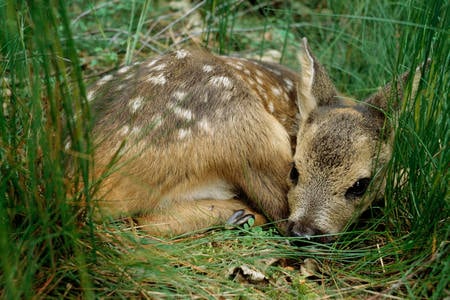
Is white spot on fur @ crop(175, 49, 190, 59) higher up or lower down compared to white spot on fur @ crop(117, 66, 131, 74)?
higher up

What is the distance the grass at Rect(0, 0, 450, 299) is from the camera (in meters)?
2.24

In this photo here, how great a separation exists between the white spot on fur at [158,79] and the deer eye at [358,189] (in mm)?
1223

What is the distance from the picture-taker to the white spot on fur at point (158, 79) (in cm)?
341

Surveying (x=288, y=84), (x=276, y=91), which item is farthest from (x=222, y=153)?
(x=288, y=84)

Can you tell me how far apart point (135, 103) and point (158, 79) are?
24 cm

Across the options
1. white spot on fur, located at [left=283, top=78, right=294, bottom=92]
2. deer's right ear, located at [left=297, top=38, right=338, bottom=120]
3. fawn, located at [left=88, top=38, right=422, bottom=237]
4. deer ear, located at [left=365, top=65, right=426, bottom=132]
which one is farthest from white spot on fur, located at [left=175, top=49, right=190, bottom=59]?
deer ear, located at [left=365, top=65, right=426, bottom=132]

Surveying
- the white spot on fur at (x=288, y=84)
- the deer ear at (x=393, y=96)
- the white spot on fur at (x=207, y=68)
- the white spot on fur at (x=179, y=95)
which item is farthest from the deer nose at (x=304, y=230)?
the white spot on fur at (x=288, y=84)

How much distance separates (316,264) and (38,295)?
1415 mm

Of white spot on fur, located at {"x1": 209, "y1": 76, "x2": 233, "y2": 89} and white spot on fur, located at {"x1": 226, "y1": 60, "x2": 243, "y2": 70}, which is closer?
white spot on fur, located at {"x1": 209, "y1": 76, "x2": 233, "y2": 89}

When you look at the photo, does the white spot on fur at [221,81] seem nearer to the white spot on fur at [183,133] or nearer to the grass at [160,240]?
the white spot on fur at [183,133]

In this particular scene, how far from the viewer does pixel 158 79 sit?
3430 mm

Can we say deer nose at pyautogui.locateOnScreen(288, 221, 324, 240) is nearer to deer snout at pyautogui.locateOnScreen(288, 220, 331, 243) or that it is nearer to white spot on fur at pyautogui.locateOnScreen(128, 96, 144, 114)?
deer snout at pyautogui.locateOnScreen(288, 220, 331, 243)

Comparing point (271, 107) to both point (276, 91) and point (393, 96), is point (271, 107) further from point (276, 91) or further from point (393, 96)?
point (393, 96)

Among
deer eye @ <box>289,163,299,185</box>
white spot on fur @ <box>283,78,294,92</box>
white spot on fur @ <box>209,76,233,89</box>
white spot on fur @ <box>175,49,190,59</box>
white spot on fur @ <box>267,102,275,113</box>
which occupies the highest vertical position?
white spot on fur @ <box>175,49,190,59</box>
